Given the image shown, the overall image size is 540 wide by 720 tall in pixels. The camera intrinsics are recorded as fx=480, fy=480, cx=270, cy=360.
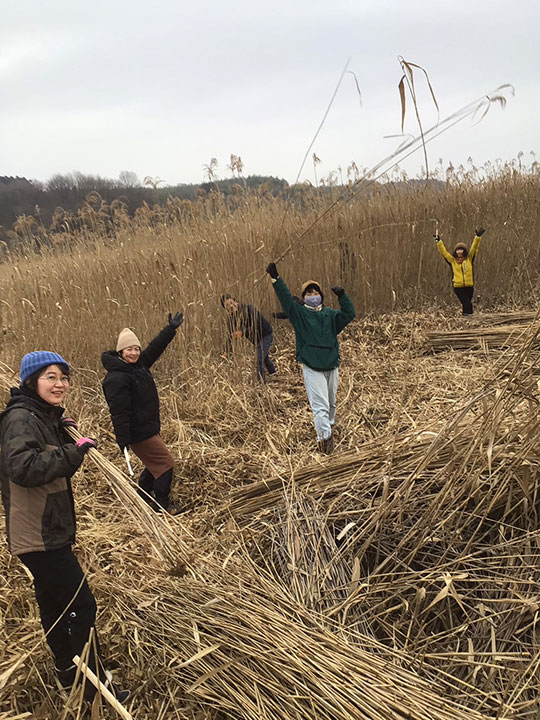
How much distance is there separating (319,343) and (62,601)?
2310 mm

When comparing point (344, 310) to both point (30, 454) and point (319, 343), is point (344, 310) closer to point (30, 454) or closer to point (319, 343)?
point (319, 343)

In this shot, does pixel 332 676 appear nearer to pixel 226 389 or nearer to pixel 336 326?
pixel 336 326

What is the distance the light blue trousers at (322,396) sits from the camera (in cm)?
342

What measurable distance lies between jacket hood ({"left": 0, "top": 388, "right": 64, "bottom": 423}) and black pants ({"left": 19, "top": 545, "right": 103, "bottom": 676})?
0.47m

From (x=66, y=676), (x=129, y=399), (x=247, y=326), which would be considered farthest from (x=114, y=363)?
(x=247, y=326)

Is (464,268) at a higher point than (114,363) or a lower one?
higher

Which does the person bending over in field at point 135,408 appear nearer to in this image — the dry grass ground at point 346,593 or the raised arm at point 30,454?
the dry grass ground at point 346,593

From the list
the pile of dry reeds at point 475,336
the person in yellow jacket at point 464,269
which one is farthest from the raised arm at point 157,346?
the person in yellow jacket at point 464,269

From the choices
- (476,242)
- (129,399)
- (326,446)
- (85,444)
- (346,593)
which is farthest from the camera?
(476,242)

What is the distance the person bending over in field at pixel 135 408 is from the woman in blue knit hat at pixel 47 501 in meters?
1.10

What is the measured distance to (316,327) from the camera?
349 centimetres

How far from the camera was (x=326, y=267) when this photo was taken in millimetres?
6188

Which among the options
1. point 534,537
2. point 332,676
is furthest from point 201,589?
point 534,537

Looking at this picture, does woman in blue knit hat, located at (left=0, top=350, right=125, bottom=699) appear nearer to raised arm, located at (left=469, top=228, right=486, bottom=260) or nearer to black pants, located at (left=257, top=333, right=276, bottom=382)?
black pants, located at (left=257, top=333, right=276, bottom=382)
